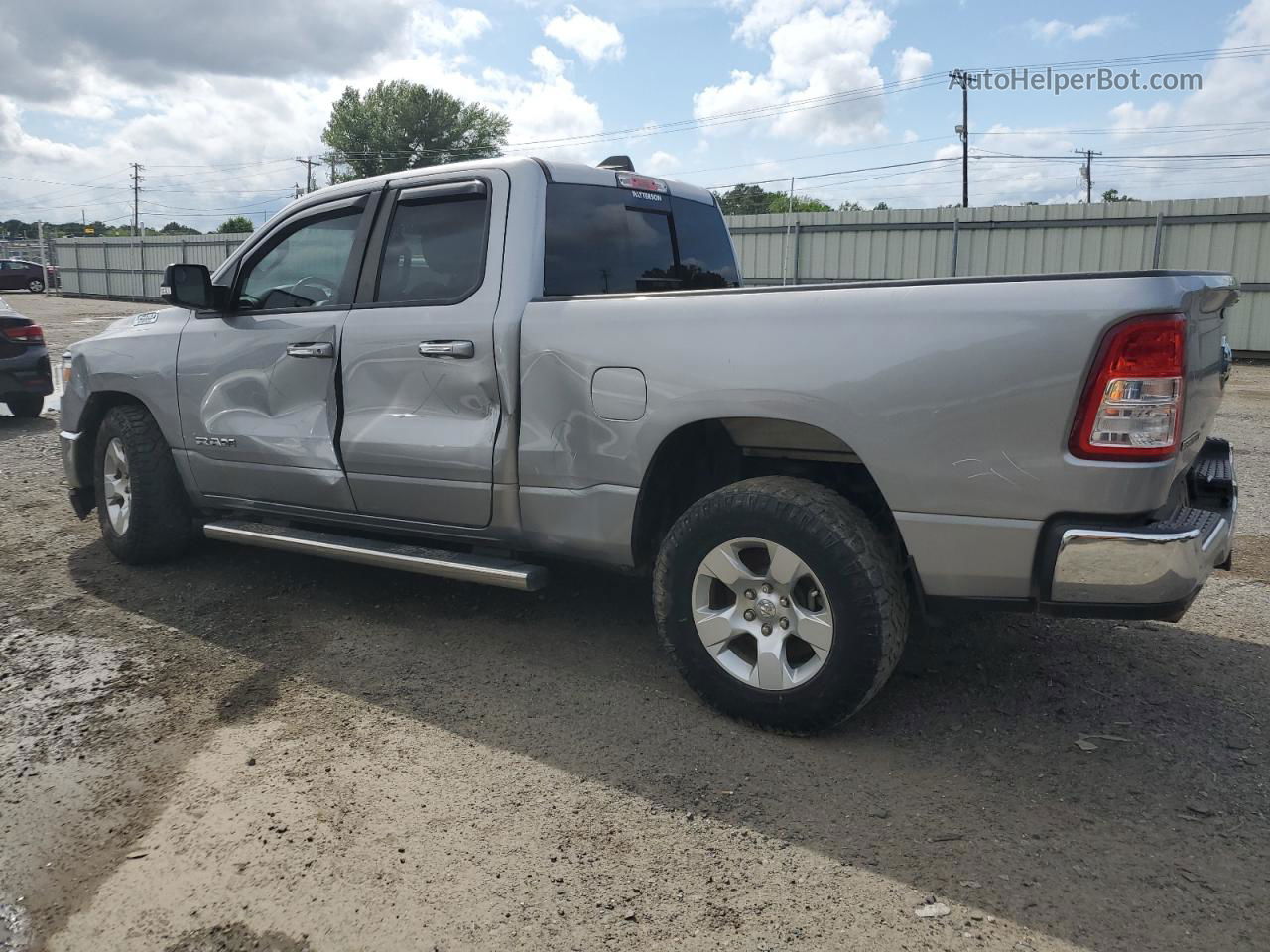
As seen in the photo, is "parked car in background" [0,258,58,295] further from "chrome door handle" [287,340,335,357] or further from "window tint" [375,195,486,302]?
"window tint" [375,195,486,302]

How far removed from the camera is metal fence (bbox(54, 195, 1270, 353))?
15.9 metres

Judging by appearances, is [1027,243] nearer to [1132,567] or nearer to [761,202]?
[1132,567]

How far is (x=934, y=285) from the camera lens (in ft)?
9.29

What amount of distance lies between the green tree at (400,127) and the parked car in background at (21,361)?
5621 cm

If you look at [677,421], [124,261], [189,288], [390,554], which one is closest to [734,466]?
[677,421]

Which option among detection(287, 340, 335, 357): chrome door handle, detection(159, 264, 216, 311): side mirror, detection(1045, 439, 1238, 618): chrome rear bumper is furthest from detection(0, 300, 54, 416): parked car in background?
detection(1045, 439, 1238, 618): chrome rear bumper

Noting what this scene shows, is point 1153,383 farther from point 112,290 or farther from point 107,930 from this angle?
point 112,290

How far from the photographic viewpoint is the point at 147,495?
4988 mm

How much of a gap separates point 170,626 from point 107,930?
219 centimetres

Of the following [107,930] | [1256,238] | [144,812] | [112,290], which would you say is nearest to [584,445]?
[144,812]

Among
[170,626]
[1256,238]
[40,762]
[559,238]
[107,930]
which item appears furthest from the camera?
[1256,238]

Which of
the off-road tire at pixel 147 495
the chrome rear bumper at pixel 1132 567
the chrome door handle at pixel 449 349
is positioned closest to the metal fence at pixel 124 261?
the off-road tire at pixel 147 495

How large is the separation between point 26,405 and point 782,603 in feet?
32.6

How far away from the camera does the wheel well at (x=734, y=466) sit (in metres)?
3.35
